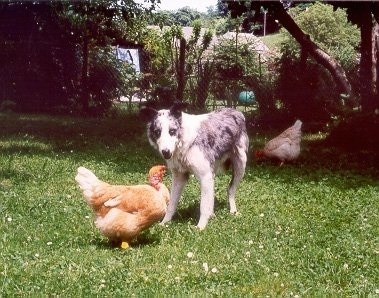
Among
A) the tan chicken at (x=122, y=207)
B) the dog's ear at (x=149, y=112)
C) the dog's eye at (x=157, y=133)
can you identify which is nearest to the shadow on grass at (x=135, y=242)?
the tan chicken at (x=122, y=207)

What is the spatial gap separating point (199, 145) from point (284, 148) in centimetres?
469

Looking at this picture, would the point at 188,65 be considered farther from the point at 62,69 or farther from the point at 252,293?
the point at 252,293

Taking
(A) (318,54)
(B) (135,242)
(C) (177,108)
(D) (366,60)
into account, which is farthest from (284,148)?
(D) (366,60)

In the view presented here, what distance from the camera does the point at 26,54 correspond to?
22.8 m

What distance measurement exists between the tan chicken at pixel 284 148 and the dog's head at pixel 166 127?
497 cm

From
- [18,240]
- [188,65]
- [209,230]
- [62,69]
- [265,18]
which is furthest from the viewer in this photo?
[62,69]

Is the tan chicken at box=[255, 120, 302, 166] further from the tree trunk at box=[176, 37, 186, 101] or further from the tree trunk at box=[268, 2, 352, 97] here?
the tree trunk at box=[176, 37, 186, 101]

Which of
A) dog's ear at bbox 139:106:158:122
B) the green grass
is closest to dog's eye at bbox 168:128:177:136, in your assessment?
dog's ear at bbox 139:106:158:122

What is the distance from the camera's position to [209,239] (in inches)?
286

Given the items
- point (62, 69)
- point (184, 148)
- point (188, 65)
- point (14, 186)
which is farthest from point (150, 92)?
point (184, 148)

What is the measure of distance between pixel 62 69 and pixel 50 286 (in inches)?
691

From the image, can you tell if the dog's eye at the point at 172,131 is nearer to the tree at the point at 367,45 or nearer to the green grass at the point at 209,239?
the green grass at the point at 209,239

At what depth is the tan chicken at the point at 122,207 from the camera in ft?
22.0

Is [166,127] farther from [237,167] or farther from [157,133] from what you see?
[237,167]
